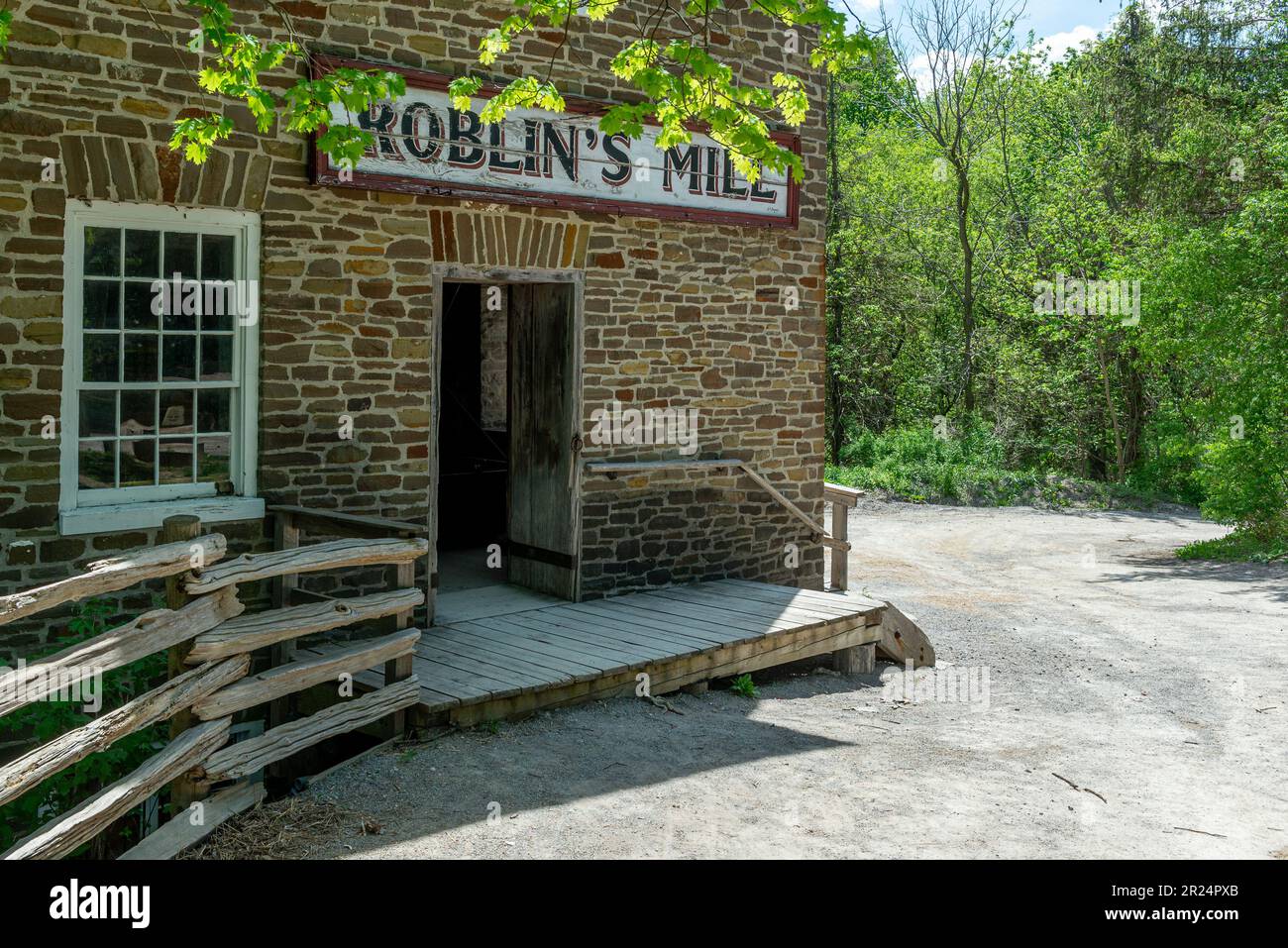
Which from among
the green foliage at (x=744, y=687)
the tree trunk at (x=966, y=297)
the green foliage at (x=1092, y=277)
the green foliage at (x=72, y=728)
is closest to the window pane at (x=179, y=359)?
the green foliage at (x=72, y=728)

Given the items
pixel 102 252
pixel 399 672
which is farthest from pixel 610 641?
pixel 102 252

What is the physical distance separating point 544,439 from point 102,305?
382 cm

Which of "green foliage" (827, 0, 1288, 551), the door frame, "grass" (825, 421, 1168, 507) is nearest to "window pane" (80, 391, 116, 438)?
the door frame

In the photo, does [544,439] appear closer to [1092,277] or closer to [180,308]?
[180,308]

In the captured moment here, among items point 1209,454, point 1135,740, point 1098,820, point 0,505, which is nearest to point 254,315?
point 0,505

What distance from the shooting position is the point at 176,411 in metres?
7.71

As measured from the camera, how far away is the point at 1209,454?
1772 cm

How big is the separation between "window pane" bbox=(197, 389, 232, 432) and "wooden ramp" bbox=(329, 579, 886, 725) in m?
1.97

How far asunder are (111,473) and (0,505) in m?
0.70

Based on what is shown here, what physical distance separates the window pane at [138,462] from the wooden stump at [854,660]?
5.72 m

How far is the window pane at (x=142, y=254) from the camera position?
7.40 m

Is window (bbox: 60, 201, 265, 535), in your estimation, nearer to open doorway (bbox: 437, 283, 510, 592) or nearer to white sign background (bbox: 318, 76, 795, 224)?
white sign background (bbox: 318, 76, 795, 224)

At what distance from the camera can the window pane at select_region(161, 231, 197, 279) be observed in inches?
297
